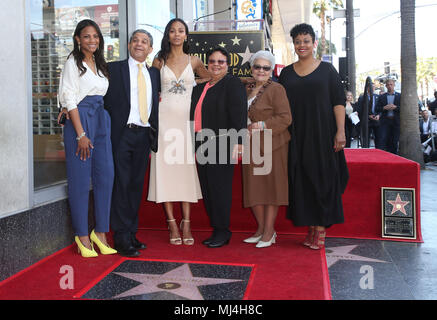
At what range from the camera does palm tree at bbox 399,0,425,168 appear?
1024 centimetres

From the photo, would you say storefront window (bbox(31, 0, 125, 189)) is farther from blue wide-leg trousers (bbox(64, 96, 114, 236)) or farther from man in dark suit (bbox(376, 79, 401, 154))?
man in dark suit (bbox(376, 79, 401, 154))

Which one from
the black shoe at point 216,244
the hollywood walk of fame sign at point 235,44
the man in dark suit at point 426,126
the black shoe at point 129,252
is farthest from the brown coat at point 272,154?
the man in dark suit at point 426,126

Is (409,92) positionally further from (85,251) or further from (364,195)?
(85,251)

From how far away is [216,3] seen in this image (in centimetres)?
1321

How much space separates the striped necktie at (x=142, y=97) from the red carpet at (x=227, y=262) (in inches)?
47.9

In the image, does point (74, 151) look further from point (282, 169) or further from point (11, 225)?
point (282, 169)

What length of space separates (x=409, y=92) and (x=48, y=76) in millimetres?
8292

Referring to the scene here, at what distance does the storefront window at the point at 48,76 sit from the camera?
13.5ft

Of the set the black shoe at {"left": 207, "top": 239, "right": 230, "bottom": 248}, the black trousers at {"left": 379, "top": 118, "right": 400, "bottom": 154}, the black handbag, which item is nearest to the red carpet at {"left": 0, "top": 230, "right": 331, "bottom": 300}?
the black shoe at {"left": 207, "top": 239, "right": 230, "bottom": 248}

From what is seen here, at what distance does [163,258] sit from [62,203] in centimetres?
105

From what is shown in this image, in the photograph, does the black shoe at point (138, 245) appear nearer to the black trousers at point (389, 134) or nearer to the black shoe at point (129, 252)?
the black shoe at point (129, 252)
